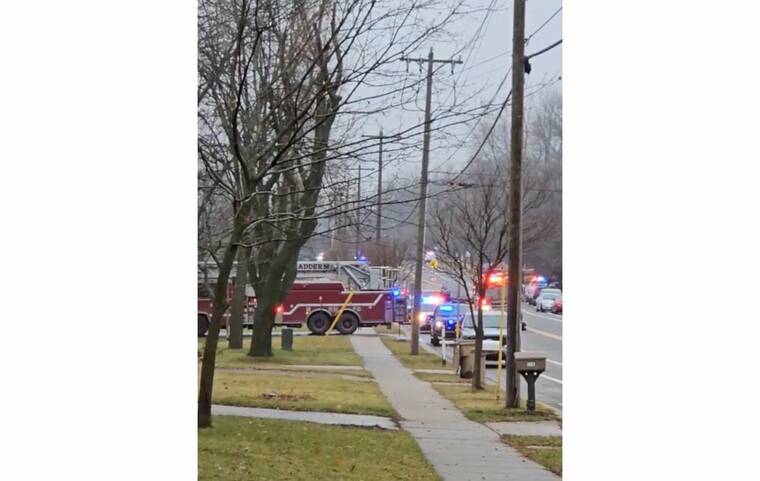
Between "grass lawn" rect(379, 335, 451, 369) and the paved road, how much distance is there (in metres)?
0.15

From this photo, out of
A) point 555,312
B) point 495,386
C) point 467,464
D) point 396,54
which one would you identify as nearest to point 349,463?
point 467,464

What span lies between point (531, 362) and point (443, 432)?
0.78m

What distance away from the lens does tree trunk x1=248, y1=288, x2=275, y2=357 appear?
5.63 meters

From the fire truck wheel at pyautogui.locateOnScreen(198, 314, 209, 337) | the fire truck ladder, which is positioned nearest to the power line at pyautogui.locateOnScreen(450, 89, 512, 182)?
the fire truck ladder

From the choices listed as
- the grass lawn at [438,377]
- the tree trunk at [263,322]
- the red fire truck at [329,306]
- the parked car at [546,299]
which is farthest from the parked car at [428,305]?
the tree trunk at [263,322]

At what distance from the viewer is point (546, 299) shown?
5484 millimetres

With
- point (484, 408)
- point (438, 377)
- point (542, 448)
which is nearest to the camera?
point (542, 448)

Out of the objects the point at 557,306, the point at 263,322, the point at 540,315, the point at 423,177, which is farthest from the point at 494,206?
the point at 263,322

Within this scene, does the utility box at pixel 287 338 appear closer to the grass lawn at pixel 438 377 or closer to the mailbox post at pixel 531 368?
the grass lawn at pixel 438 377

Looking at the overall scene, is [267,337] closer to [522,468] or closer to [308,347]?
[308,347]

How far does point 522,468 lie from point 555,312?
0.90 m

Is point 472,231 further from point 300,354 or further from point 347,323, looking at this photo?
point 300,354

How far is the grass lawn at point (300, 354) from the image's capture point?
17.9 ft

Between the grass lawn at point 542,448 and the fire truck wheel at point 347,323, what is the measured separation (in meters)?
1.21
